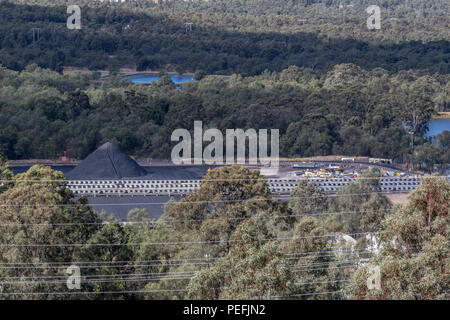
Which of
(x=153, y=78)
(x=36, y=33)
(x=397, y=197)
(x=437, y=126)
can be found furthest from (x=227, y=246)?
(x=36, y=33)

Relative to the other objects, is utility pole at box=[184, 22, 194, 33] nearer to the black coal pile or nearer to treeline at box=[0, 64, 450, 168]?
treeline at box=[0, 64, 450, 168]

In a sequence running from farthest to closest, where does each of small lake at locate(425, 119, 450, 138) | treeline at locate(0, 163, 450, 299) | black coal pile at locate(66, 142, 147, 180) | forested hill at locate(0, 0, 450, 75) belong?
forested hill at locate(0, 0, 450, 75)
small lake at locate(425, 119, 450, 138)
black coal pile at locate(66, 142, 147, 180)
treeline at locate(0, 163, 450, 299)

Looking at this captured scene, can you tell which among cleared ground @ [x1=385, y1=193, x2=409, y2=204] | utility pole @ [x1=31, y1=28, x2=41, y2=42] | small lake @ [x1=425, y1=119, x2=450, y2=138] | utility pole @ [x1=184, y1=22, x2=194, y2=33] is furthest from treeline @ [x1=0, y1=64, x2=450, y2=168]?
utility pole @ [x1=184, y1=22, x2=194, y2=33]

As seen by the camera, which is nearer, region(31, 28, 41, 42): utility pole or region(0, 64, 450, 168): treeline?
region(0, 64, 450, 168): treeline

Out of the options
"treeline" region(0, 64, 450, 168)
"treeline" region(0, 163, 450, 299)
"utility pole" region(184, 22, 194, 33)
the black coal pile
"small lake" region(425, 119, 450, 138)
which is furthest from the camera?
"utility pole" region(184, 22, 194, 33)

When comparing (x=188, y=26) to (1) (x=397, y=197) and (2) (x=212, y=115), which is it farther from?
(1) (x=397, y=197)

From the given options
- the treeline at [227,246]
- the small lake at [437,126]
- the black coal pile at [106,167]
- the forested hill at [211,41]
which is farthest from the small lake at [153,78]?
the treeline at [227,246]
